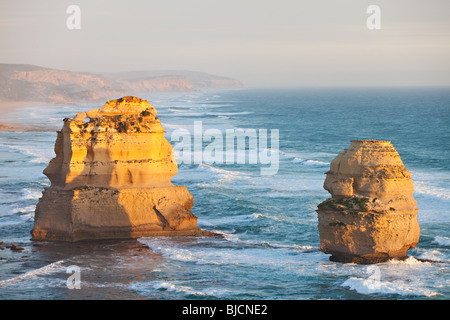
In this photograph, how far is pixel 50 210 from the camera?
30219mm

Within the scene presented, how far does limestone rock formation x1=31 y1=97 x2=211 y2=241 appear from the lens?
30.1m

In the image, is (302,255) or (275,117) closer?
(302,255)

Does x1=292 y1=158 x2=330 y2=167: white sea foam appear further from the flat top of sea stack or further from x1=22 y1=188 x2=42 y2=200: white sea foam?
the flat top of sea stack

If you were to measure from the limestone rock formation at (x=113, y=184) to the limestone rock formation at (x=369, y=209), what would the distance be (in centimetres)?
758

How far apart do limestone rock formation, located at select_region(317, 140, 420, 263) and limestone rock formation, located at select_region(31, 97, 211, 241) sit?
7.58 m

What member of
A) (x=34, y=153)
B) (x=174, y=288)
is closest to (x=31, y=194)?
(x=174, y=288)

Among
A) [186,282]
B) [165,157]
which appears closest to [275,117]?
[165,157]

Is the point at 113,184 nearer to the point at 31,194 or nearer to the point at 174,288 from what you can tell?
the point at 174,288

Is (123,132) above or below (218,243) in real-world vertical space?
above

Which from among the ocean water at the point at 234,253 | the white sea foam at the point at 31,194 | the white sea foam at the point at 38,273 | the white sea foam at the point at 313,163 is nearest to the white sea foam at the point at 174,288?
the ocean water at the point at 234,253

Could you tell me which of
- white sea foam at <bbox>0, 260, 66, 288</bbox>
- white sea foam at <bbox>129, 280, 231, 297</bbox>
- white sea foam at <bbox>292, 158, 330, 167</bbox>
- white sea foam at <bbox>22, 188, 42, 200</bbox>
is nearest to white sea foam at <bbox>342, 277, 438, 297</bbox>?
white sea foam at <bbox>129, 280, 231, 297</bbox>

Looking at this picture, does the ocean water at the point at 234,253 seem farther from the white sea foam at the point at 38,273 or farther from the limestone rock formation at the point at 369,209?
the limestone rock formation at the point at 369,209

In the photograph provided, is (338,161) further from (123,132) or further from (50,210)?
(50,210)

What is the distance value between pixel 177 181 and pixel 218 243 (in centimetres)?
1627
